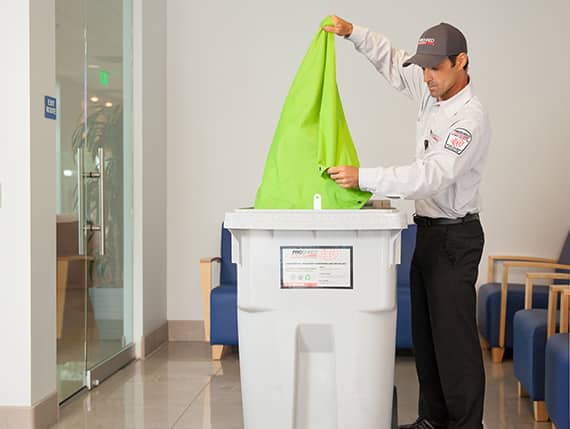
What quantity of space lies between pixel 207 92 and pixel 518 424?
3270 mm

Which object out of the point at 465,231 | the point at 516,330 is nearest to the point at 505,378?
the point at 516,330

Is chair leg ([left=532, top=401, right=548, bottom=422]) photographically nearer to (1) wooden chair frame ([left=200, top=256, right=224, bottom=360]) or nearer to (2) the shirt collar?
(2) the shirt collar

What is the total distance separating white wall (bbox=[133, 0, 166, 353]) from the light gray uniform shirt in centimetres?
225

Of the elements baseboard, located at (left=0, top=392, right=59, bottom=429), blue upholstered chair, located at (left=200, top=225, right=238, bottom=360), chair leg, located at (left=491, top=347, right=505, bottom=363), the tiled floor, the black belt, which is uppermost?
the black belt

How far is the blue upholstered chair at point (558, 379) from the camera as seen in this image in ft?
9.96

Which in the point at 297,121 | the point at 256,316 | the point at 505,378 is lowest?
the point at 505,378

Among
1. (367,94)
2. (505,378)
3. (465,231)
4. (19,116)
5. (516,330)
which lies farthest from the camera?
(367,94)

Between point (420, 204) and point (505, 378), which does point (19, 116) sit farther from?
point (505, 378)

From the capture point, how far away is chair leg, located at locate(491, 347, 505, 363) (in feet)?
16.3

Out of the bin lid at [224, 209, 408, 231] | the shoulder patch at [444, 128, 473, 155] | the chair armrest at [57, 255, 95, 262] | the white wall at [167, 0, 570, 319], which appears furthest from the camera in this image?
the white wall at [167, 0, 570, 319]

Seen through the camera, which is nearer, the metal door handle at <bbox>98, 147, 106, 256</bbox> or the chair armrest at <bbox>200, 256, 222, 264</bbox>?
the metal door handle at <bbox>98, 147, 106, 256</bbox>

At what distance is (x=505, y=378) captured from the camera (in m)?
4.56

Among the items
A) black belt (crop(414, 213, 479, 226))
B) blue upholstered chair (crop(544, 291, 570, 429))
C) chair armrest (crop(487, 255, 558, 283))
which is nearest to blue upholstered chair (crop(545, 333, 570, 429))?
blue upholstered chair (crop(544, 291, 570, 429))

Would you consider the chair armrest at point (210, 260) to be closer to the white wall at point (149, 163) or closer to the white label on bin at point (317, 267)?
the white wall at point (149, 163)
